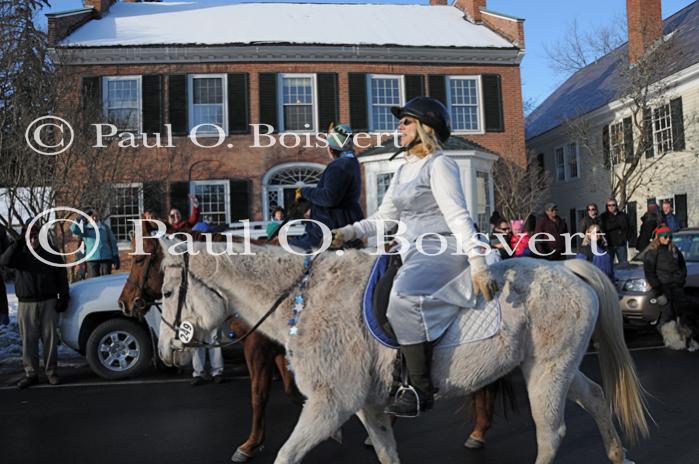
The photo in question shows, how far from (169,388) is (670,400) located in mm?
5814

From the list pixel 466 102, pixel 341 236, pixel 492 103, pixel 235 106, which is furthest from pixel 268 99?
pixel 341 236

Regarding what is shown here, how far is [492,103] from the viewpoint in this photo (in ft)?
83.8

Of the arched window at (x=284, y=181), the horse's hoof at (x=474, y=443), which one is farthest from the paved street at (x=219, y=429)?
the arched window at (x=284, y=181)

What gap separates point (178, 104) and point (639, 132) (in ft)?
54.2

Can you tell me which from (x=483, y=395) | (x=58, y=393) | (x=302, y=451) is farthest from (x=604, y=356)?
(x=58, y=393)

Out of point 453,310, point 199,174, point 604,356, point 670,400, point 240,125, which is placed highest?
point 240,125

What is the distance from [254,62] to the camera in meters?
24.4

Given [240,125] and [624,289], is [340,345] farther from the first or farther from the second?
[240,125]

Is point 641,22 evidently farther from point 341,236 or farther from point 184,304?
point 184,304

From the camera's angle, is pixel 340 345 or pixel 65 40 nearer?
pixel 340 345

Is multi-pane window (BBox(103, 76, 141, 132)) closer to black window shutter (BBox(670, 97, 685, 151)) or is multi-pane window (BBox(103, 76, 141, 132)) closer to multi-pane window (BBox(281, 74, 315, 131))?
multi-pane window (BBox(281, 74, 315, 131))

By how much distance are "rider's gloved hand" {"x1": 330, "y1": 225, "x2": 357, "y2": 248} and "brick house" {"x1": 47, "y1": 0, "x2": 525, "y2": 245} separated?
18137 millimetres

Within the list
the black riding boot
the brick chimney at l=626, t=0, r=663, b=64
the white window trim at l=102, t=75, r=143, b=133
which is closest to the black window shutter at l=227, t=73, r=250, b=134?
the white window trim at l=102, t=75, r=143, b=133

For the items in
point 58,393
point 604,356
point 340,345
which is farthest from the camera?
point 58,393
